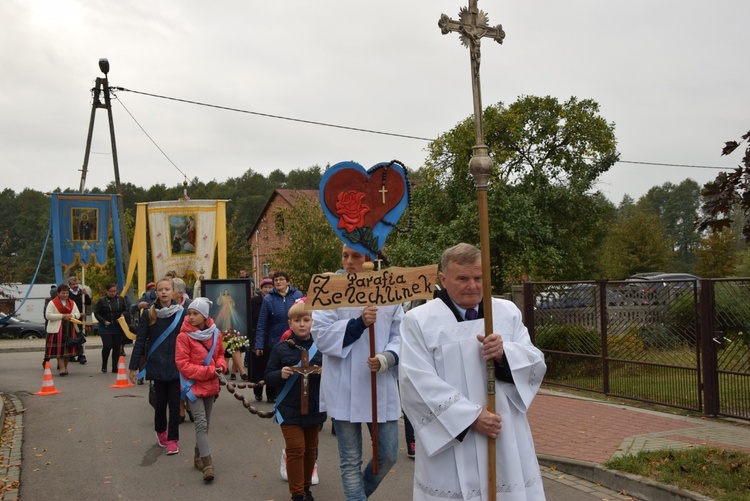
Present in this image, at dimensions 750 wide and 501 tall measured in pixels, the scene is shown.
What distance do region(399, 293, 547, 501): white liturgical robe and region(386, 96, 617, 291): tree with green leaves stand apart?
2315 cm

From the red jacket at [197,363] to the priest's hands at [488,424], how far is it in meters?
4.02

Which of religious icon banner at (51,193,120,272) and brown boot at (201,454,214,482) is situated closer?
brown boot at (201,454,214,482)

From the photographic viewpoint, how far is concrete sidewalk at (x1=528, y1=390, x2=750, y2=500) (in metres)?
6.64

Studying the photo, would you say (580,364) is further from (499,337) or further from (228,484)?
(499,337)

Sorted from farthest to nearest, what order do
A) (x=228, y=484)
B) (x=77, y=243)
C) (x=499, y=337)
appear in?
(x=77, y=243)
(x=228, y=484)
(x=499, y=337)

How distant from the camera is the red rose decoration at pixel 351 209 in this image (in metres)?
5.58

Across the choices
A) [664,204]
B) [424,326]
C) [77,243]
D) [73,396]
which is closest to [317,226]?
[77,243]

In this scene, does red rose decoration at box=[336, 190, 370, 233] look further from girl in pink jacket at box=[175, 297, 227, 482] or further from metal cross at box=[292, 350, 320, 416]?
girl in pink jacket at box=[175, 297, 227, 482]

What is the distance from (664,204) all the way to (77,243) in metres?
104

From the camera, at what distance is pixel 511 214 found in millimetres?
26391

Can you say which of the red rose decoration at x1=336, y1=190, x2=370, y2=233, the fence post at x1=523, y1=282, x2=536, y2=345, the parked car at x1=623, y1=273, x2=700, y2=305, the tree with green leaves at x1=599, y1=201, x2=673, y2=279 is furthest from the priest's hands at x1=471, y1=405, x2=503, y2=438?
the tree with green leaves at x1=599, y1=201, x2=673, y2=279

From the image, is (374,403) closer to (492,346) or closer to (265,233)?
(492,346)

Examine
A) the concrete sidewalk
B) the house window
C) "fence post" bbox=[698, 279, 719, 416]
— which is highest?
the house window

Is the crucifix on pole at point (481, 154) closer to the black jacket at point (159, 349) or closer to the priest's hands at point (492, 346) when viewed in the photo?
the priest's hands at point (492, 346)
